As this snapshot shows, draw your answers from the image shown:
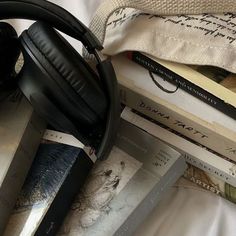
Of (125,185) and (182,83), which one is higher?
(182,83)

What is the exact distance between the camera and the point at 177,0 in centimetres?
44

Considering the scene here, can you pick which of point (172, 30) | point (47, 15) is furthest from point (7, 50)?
point (172, 30)

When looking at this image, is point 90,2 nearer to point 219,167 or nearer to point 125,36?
point 125,36

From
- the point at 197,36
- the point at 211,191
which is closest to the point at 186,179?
the point at 211,191

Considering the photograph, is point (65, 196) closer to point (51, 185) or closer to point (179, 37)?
point (51, 185)

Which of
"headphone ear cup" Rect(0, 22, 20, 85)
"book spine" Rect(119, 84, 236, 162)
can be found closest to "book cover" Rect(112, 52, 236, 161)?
"book spine" Rect(119, 84, 236, 162)

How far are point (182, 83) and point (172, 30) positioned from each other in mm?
52

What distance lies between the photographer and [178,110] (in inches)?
16.6

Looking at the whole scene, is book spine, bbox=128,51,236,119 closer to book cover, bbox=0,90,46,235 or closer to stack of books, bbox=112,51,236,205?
stack of books, bbox=112,51,236,205

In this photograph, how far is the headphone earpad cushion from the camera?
36 cm

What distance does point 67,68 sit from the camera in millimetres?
358

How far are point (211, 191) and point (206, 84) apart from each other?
108 mm

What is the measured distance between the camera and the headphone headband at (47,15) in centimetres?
37

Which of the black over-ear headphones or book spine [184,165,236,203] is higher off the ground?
the black over-ear headphones
